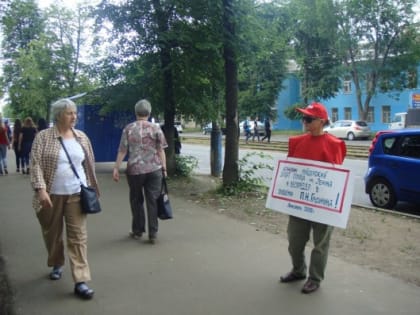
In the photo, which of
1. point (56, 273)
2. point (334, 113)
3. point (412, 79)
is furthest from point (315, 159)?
point (334, 113)

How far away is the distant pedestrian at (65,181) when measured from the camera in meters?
4.58

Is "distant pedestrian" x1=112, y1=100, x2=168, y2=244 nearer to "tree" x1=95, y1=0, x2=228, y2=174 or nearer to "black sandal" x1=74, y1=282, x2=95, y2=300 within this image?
"black sandal" x1=74, y1=282, x2=95, y2=300

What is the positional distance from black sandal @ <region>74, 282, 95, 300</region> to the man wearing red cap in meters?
1.92

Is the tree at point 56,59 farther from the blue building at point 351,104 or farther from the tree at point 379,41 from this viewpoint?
the blue building at point 351,104

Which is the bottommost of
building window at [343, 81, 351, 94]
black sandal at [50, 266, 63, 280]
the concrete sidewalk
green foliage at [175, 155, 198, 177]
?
the concrete sidewalk

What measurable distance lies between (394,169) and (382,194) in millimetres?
621

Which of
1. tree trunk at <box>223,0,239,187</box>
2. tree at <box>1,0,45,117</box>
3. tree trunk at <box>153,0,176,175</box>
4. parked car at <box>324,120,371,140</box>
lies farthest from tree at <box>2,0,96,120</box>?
parked car at <box>324,120,371,140</box>

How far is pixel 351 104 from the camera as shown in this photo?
2152 inches

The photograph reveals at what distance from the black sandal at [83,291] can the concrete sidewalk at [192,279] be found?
67 millimetres

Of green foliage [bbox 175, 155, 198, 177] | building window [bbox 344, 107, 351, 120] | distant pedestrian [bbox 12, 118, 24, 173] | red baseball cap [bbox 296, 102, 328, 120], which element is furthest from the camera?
building window [bbox 344, 107, 351, 120]

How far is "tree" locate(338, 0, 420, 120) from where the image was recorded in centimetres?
4219

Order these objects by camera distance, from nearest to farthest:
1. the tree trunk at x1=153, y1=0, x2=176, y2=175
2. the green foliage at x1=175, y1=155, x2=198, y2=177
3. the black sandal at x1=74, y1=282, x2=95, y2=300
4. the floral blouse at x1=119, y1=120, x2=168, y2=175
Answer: the black sandal at x1=74, y1=282, x2=95, y2=300, the floral blouse at x1=119, y1=120, x2=168, y2=175, the tree trunk at x1=153, y1=0, x2=176, y2=175, the green foliage at x1=175, y1=155, x2=198, y2=177

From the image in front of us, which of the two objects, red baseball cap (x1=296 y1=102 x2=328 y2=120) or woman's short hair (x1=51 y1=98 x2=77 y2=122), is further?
red baseball cap (x1=296 y1=102 x2=328 y2=120)

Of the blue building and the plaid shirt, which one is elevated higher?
the blue building
